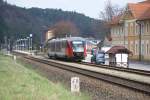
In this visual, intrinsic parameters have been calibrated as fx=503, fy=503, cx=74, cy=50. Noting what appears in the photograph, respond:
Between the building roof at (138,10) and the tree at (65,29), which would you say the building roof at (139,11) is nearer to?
the building roof at (138,10)

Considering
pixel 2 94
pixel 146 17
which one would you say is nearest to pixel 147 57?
pixel 146 17

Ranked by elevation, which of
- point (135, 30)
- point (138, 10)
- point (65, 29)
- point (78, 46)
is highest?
point (65, 29)

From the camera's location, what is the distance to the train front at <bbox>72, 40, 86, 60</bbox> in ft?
194

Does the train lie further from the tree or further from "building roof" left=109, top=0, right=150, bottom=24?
the tree

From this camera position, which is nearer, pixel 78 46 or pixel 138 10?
pixel 78 46

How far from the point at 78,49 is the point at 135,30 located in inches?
1004

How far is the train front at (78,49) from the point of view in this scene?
59097mm

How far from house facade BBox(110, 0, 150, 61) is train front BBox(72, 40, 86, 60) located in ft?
55.9

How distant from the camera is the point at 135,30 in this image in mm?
82938

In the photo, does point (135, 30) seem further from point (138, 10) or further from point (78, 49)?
point (78, 49)

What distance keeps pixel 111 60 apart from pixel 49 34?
137 metres

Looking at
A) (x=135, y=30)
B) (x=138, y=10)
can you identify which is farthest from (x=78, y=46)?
(x=138, y=10)

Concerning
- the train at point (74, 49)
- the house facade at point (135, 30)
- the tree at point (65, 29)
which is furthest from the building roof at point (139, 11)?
the tree at point (65, 29)

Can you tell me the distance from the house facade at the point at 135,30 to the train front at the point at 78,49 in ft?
55.9
